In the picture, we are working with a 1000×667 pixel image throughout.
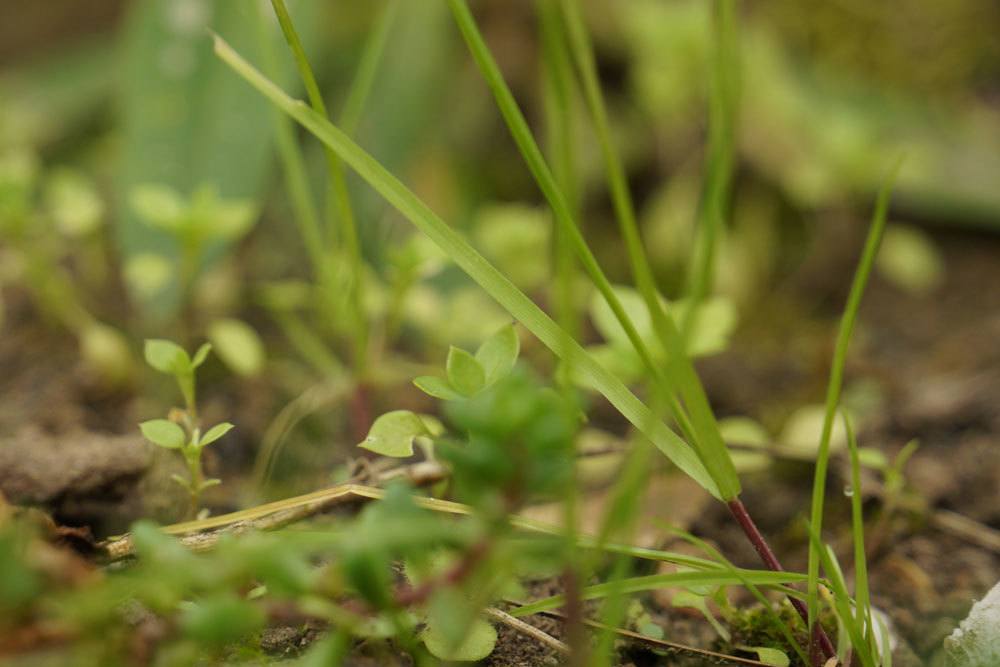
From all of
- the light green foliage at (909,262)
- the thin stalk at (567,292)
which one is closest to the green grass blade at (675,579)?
the thin stalk at (567,292)

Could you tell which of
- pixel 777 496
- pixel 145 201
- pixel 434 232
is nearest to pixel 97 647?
pixel 434 232

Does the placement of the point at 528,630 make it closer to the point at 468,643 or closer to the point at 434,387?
the point at 468,643

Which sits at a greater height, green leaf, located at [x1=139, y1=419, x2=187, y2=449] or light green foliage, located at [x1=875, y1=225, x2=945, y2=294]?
light green foliage, located at [x1=875, y1=225, x2=945, y2=294]

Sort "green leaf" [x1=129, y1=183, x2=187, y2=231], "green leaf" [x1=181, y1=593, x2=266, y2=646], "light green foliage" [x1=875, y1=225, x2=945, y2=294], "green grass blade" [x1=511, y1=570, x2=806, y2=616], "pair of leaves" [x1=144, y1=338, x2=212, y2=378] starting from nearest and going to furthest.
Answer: "green leaf" [x1=181, y1=593, x2=266, y2=646]
"green grass blade" [x1=511, y1=570, x2=806, y2=616]
"pair of leaves" [x1=144, y1=338, x2=212, y2=378]
"green leaf" [x1=129, y1=183, x2=187, y2=231]
"light green foliage" [x1=875, y1=225, x2=945, y2=294]

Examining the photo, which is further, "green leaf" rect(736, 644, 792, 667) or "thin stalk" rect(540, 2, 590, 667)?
"green leaf" rect(736, 644, 792, 667)

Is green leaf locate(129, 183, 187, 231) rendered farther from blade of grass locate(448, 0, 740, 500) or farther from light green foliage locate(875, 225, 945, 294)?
light green foliage locate(875, 225, 945, 294)

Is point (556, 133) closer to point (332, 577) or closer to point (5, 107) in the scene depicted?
point (332, 577)

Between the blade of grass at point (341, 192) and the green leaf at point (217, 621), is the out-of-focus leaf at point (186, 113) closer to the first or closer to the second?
the blade of grass at point (341, 192)

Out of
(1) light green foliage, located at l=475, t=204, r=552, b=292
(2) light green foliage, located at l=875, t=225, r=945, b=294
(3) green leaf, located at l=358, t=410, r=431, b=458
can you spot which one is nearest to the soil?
(2) light green foliage, located at l=875, t=225, r=945, b=294
